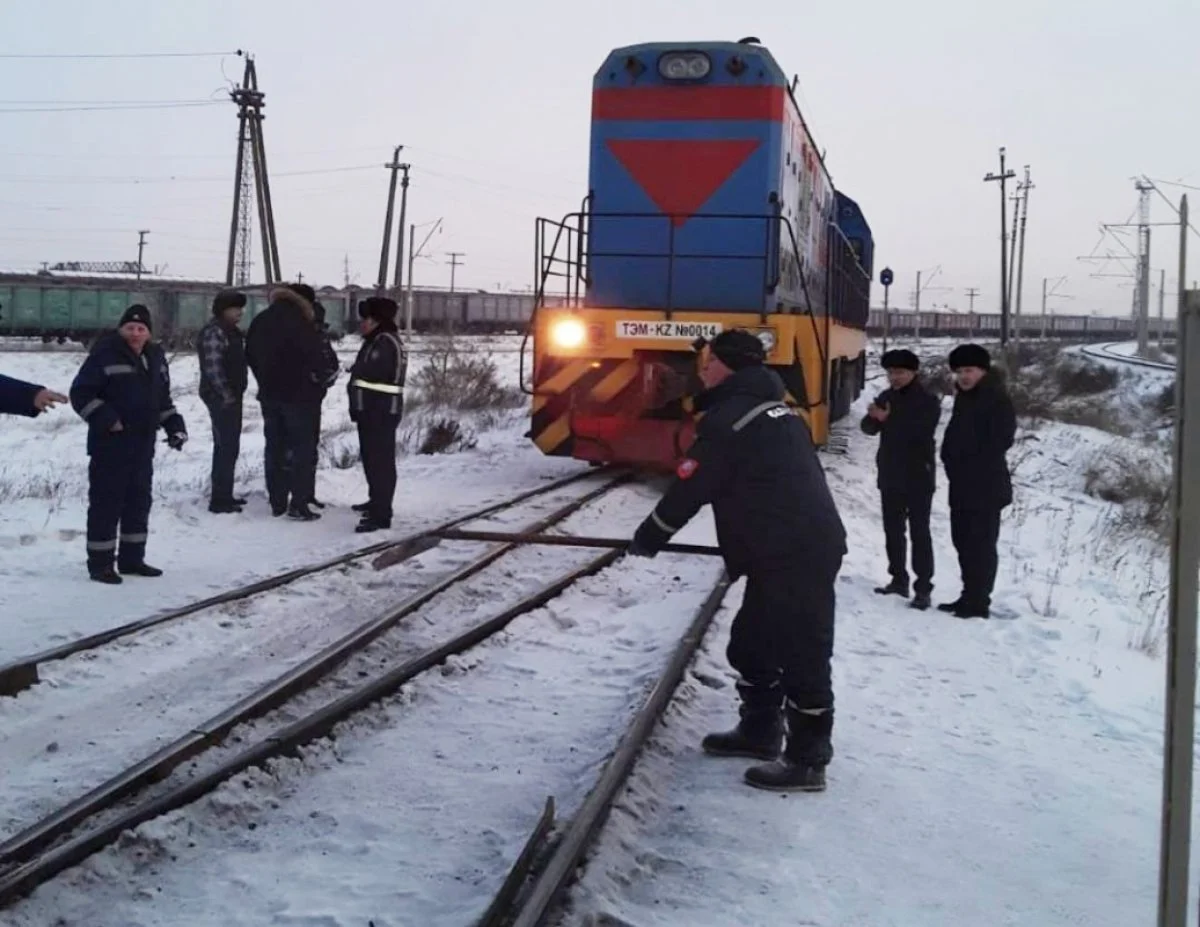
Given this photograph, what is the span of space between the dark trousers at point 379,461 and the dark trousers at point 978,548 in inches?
176

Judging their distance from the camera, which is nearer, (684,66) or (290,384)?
(290,384)

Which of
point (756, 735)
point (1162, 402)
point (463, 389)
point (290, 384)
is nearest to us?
point (756, 735)

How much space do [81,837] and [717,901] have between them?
1986mm

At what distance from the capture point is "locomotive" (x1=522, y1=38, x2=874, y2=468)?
11.6m

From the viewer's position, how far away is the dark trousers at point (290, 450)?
9883mm

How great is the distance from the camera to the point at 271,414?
10.1 metres

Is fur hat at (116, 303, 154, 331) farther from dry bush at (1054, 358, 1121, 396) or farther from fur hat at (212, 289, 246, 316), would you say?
dry bush at (1054, 358, 1121, 396)

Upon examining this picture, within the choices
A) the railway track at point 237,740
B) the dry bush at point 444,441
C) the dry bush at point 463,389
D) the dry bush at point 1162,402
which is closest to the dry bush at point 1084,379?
the dry bush at point 1162,402

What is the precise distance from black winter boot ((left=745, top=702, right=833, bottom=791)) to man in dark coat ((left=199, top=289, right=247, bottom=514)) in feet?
21.2

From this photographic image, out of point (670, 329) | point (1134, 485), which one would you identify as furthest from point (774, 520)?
point (1134, 485)

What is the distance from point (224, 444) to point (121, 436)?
229 centimetres

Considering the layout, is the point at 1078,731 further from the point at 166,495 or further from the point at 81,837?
the point at 166,495

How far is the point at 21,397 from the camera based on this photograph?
5.44 meters

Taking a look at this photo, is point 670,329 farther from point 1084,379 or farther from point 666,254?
point 1084,379
